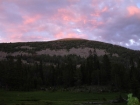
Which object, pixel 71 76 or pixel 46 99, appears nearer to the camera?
pixel 46 99

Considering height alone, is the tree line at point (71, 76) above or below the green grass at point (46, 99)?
above

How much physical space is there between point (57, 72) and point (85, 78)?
2251 centimetres

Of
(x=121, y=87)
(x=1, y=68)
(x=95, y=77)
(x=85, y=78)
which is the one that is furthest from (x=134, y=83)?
(x=1, y=68)

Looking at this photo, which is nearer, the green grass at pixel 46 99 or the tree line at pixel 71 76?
the green grass at pixel 46 99

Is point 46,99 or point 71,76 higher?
point 71,76

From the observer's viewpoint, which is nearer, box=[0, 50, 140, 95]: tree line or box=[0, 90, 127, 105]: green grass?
box=[0, 90, 127, 105]: green grass

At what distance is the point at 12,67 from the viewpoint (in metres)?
140

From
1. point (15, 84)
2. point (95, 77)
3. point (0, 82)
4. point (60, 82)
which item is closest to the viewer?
point (15, 84)

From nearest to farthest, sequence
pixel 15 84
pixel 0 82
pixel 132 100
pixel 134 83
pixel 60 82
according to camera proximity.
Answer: pixel 132 100
pixel 134 83
pixel 15 84
pixel 0 82
pixel 60 82

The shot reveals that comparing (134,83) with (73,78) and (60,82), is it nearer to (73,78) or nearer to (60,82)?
(73,78)

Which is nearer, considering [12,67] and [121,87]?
[121,87]

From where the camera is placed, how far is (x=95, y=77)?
143 metres

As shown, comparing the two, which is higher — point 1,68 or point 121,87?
point 1,68

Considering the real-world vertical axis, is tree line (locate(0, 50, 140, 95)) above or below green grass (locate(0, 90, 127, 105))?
above
